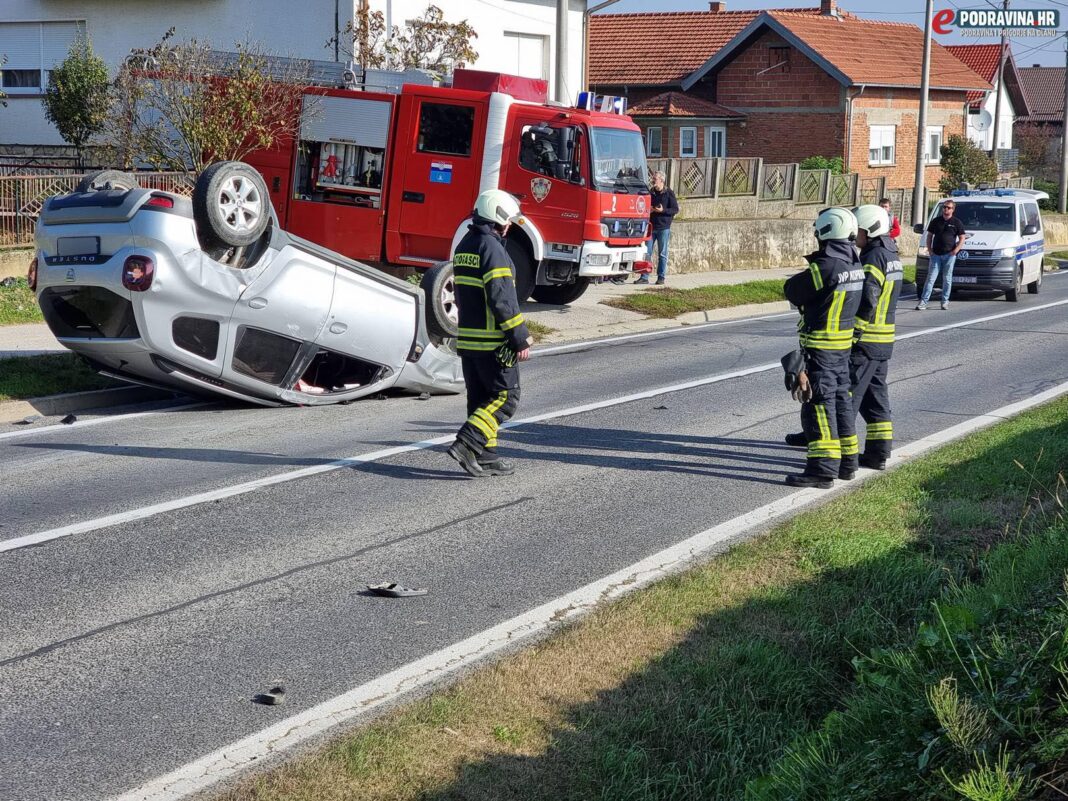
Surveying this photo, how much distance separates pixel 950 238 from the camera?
21.2m

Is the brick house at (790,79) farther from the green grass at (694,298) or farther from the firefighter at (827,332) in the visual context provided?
the firefighter at (827,332)

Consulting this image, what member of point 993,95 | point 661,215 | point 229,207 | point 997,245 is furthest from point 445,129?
point 993,95

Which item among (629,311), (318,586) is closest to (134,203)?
(318,586)

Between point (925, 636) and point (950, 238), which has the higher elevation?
point (950, 238)

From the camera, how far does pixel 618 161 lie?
1783 cm

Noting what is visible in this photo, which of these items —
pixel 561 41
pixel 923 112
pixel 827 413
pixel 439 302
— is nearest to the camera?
pixel 827 413

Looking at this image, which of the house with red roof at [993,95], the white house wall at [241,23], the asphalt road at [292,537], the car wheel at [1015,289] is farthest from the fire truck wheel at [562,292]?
the house with red roof at [993,95]

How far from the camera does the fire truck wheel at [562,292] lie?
19127mm

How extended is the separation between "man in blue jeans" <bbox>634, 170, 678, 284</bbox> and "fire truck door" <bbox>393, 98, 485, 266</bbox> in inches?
191

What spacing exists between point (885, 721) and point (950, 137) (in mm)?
47948

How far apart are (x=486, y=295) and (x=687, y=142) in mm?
36886

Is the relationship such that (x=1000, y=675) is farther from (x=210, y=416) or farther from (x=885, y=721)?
(x=210, y=416)

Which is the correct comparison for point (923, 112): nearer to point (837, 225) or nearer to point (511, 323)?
point (837, 225)

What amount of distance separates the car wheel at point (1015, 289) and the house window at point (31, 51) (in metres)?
19.6
